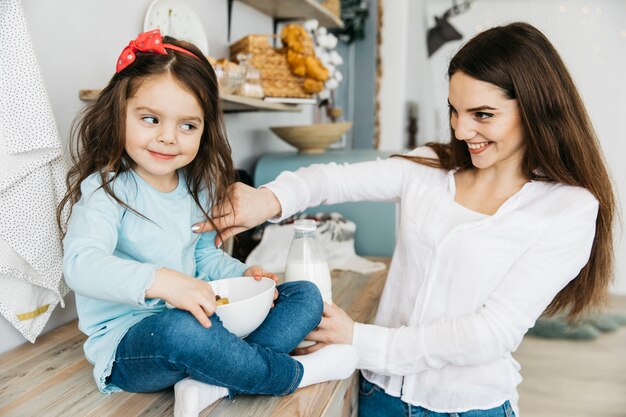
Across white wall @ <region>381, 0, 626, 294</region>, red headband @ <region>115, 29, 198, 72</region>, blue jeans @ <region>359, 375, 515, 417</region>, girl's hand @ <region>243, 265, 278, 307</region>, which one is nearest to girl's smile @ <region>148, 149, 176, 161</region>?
red headband @ <region>115, 29, 198, 72</region>

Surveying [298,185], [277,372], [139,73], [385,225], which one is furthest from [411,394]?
[385,225]

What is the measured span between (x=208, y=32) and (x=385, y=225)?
89 cm

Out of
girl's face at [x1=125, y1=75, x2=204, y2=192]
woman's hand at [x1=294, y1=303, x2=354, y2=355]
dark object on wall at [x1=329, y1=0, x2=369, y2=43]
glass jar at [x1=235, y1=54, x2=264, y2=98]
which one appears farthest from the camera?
dark object on wall at [x1=329, y1=0, x2=369, y2=43]

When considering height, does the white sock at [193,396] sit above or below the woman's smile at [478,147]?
below

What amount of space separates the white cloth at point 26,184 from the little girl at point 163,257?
59 millimetres

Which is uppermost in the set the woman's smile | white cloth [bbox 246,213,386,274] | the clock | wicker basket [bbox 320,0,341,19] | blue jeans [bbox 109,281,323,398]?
wicker basket [bbox 320,0,341,19]

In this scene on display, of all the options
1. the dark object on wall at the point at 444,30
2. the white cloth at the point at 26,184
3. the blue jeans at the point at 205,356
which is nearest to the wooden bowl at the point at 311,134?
the white cloth at the point at 26,184

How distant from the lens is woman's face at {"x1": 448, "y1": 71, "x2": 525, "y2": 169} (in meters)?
1.08

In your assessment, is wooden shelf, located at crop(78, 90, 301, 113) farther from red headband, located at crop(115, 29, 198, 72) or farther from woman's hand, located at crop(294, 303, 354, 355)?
woman's hand, located at crop(294, 303, 354, 355)

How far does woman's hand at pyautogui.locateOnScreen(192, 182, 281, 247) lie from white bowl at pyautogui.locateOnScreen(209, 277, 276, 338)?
0.49 feet

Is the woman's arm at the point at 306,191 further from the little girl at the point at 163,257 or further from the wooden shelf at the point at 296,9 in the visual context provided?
the wooden shelf at the point at 296,9

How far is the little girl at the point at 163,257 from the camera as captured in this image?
0.83 m

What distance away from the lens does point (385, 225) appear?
81.8 inches

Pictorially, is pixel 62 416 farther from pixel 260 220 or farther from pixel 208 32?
pixel 208 32
